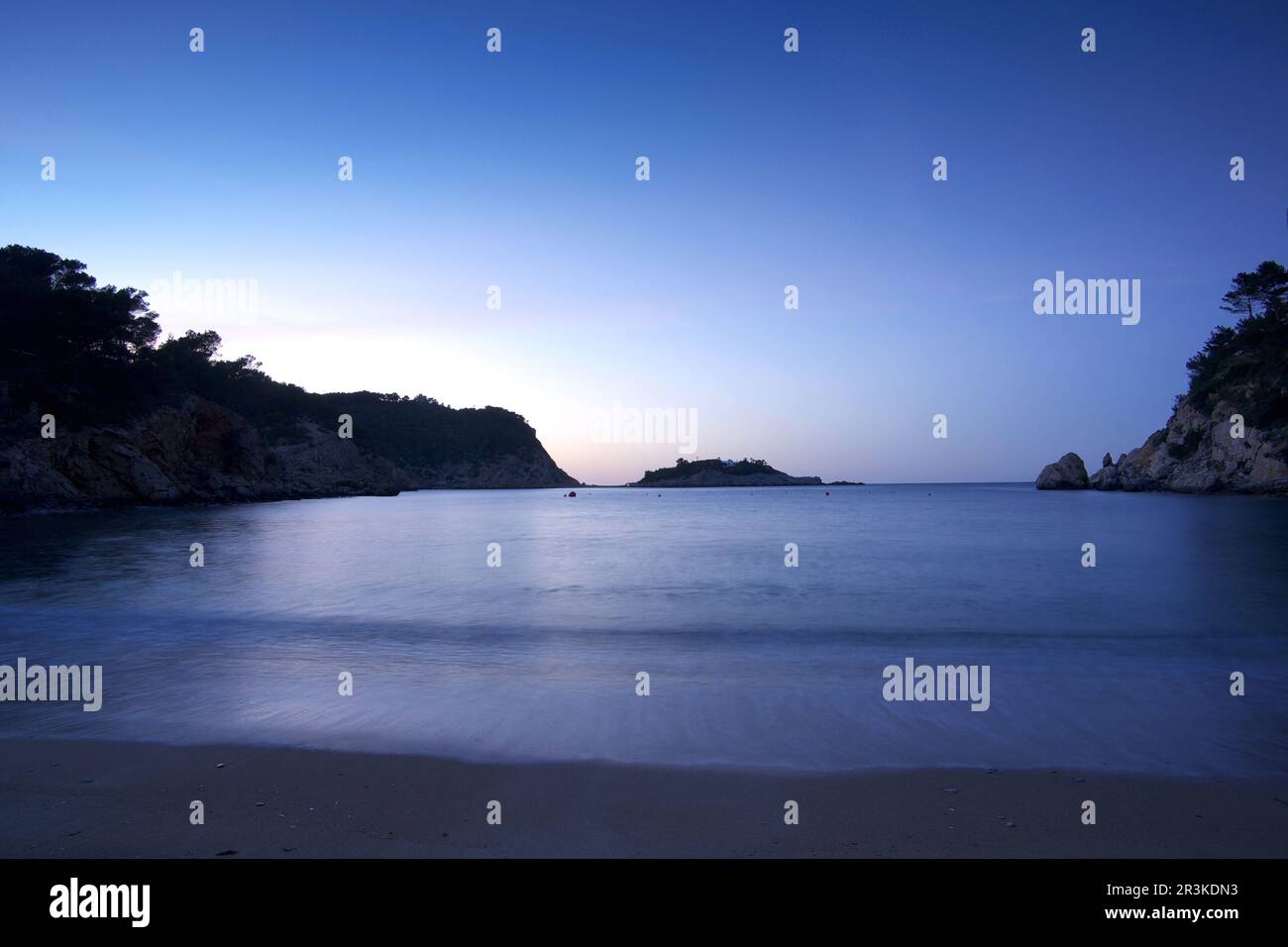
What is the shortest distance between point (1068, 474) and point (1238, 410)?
4467 centimetres

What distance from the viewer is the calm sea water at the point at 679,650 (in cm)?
561

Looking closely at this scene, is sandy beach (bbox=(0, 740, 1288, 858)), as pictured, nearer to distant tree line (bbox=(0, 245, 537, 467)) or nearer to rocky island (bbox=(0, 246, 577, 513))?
rocky island (bbox=(0, 246, 577, 513))

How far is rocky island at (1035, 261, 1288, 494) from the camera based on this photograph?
49.5 m

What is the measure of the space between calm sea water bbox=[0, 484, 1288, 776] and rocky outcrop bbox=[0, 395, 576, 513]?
71.8 ft

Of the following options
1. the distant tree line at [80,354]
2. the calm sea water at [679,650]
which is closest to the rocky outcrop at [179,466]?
the distant tree line at [80,354]

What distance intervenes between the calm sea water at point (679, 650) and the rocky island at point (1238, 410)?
3600 centimetres

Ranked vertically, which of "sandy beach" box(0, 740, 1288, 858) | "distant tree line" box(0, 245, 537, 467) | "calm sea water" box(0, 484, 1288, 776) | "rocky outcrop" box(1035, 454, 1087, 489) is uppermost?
"distant tree line" box(0, 245, 537, 467)

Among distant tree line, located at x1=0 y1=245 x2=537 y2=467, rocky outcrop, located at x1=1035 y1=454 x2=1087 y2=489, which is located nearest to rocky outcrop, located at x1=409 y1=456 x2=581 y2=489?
distant tree line, located at x1=0 y1=245 x2=537 y2=467

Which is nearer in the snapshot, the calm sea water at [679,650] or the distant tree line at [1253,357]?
the calm sea water at [679,650]

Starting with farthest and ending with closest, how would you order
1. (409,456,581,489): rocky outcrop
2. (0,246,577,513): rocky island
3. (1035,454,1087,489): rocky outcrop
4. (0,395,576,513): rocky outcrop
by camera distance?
(409,456,581,489): rocky outcrop < (1035,454,1087,489): rocky outcrop < (0,246,577,513): rocky island < (0,395,576,513): rocky outcrop

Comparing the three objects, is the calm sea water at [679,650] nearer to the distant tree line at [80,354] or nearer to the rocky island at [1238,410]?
the distant tree line at [80,354]

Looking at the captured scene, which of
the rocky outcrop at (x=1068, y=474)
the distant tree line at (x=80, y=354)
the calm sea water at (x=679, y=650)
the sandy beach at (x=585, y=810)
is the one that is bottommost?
the calm sea water at (x=679, y=650)

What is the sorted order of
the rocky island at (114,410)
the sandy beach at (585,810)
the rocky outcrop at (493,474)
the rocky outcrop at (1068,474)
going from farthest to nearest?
the rocky outcrop at (493,474)
the rocky outcrop at (1068,474)
the rocky island at (114,410)
the sandy beach at (585,810)
